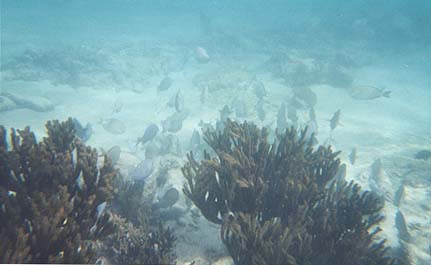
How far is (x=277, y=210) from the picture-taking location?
13.8 feet

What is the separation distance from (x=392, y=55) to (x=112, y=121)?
26.6m

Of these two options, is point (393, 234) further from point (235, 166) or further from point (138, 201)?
point (138, 201)

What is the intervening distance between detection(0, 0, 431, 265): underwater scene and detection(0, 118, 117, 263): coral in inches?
0.7

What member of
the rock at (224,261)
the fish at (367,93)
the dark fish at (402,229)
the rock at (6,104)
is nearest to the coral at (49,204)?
the rock at (224,261)

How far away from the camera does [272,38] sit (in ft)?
96.9

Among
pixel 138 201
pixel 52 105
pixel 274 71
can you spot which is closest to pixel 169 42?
pixel 274 71

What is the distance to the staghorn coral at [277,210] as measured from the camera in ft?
11.8

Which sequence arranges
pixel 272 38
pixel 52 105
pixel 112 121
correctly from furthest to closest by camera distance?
pixel 272 38 → pixel 52 105 → pixel 112 121

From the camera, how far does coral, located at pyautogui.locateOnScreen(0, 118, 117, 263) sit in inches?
105

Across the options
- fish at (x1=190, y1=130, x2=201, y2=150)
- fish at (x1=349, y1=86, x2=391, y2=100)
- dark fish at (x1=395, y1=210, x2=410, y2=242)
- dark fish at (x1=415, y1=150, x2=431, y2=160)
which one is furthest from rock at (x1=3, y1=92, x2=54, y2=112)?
dark fish at (x1=415, y1=150, x2=431, y2=160)

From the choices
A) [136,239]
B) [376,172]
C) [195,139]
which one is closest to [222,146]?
[136,239]

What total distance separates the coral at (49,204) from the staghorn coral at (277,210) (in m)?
1.37

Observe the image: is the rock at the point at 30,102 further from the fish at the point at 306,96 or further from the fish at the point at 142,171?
the fish at the point at 306,96

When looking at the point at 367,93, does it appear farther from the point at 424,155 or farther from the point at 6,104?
the point at 6,104
